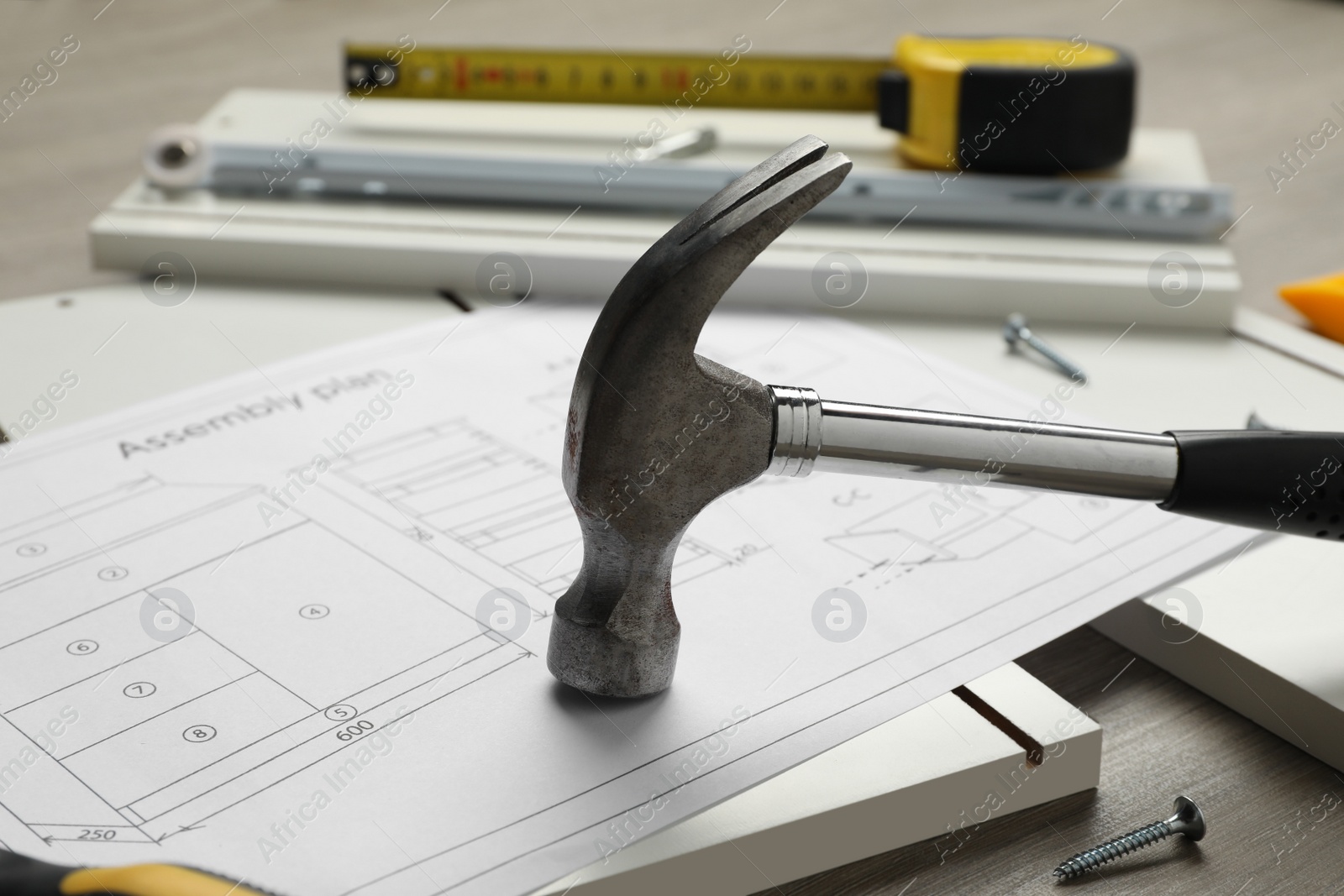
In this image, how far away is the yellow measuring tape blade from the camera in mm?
1579

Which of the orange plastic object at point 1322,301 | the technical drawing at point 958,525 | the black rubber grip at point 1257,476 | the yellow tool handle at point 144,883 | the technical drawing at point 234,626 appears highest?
the black rubber grip at point 1257,476

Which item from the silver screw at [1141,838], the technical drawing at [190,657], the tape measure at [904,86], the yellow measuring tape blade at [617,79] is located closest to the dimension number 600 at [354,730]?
the technical drawing at [190,657]

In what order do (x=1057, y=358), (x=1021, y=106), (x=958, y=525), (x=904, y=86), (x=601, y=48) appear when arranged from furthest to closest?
(x=601, y=48) → (x=904, y=86) → (x=1021, y=106) → (x=1057, y=358) → (x=958, y=525)

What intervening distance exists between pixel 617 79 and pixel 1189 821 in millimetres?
1214

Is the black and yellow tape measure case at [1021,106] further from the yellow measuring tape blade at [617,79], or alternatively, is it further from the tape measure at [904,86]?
the yellow measuring tape blade at [617,79]

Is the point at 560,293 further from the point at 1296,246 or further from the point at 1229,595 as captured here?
the point at 1296,246

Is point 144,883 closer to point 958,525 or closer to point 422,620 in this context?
point 422,620

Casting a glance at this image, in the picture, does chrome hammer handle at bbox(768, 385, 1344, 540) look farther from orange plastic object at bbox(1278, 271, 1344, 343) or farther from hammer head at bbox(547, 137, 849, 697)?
orange plastic object at bbox(1278, 271, 1344, 343)

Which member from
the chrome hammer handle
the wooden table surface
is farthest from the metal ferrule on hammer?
the wooden table surface

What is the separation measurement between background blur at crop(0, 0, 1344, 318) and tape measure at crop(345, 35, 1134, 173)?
20cm

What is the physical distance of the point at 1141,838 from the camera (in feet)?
2.00

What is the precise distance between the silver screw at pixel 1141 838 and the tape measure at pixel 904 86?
840mm

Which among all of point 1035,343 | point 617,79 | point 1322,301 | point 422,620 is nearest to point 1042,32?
point 617,79

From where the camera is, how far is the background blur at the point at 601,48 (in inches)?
54.6
